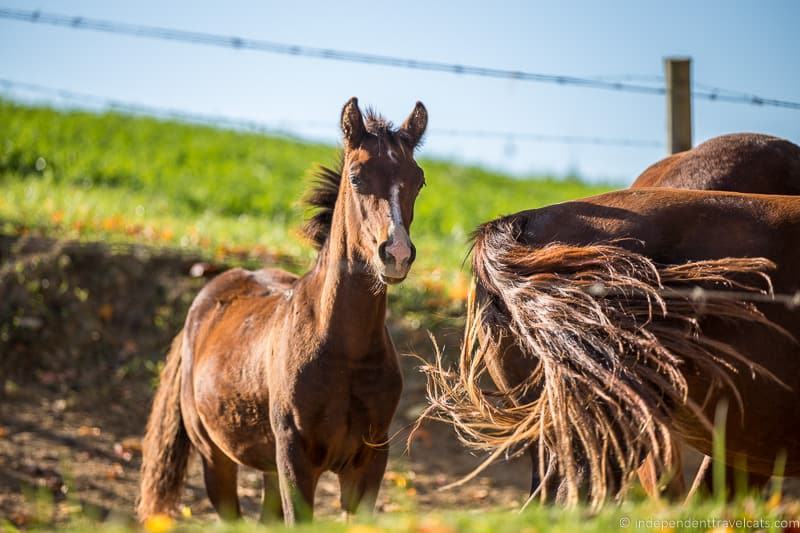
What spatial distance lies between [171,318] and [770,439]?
21.0 ft

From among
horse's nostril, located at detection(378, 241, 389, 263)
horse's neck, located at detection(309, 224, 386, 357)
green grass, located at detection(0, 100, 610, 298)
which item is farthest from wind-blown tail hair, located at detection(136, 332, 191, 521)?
green grass, located at detection(0, 100, 610, 298)

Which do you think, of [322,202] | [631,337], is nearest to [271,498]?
[322,202]

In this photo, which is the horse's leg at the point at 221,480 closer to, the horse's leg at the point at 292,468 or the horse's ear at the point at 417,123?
the horse's leg at the point at 292,468

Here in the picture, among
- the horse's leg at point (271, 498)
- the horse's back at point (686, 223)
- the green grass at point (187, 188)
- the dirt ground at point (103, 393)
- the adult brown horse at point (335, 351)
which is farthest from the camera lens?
the green grass at point (187, 188)

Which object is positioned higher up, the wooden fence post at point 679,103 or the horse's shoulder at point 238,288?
the wooden fence post at point 679,103

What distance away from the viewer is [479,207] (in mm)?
17594

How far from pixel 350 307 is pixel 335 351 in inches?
9.5

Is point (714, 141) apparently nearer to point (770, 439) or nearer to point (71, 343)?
point (770, 439)

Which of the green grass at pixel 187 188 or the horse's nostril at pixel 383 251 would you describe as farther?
the green grass at pixel 187 188

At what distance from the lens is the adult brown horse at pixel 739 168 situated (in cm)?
466

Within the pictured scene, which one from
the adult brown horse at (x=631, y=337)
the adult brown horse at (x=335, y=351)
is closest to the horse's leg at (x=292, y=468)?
the adult brown horse at (x=335, y=351)

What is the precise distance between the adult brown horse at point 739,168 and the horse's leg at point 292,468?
84.5 inches

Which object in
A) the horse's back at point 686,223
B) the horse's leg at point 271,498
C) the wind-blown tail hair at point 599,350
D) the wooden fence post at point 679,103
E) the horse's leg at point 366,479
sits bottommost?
the horse's leg at point 271,498

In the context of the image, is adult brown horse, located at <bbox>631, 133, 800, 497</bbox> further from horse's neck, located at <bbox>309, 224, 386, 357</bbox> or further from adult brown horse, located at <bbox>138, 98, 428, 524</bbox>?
horse's neck, located at <bbox>309, 224, 386, 357</bbox>
